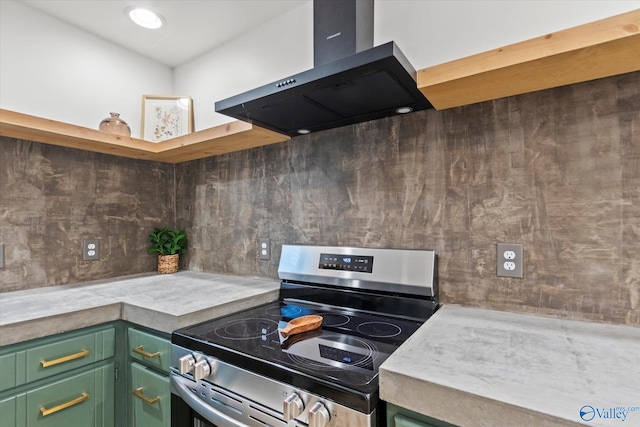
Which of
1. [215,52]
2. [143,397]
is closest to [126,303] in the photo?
[143,397]

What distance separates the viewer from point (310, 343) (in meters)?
1.04

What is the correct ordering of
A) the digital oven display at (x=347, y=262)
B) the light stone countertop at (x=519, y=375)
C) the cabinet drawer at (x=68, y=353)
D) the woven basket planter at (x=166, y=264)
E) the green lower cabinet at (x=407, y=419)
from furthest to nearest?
the woven basket planter at (x=166, y=264)
the digital oven display at (x=347, y=262)
the cabinet drawer at (x=68, y=353)
the green lower cabinet at (x=407, y=419)
the light stone countertop at (x=519, y=375)

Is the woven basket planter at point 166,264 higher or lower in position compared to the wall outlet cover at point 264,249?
lower

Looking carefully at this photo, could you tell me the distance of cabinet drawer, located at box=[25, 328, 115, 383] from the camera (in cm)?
116

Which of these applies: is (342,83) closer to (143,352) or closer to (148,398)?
(143,352)

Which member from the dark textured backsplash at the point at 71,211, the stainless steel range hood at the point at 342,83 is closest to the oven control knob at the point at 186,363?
the stainless steel range hood at the point at 342,83

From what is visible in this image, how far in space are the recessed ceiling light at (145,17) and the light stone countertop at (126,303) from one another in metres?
1.46

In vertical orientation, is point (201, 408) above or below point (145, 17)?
below

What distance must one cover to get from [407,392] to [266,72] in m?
1.76

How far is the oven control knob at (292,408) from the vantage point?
2.62 feet

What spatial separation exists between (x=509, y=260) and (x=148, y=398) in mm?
1463

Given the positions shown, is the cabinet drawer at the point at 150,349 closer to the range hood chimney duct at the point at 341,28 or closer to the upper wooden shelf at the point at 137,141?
the upper wooden shelf at the point at 137,141

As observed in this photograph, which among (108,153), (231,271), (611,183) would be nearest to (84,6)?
(108,153)

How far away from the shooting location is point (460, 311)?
121 cm
